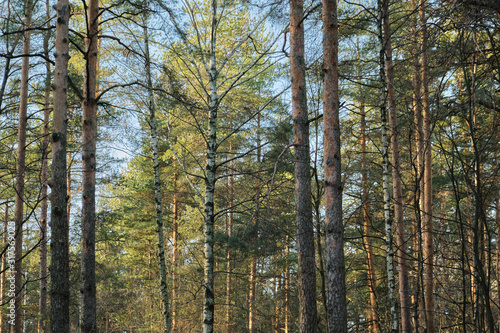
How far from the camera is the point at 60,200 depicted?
423 cm

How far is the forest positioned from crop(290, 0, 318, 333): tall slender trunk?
3 centimetres

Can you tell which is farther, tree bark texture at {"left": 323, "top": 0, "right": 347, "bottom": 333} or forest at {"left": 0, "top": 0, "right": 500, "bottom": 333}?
tree bark texture at {"left": 323, "top": 0, "right": 347, "bottom": 333}

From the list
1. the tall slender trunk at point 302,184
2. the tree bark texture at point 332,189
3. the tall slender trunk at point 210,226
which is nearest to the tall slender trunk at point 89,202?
the tall slender trunk at point 210,226

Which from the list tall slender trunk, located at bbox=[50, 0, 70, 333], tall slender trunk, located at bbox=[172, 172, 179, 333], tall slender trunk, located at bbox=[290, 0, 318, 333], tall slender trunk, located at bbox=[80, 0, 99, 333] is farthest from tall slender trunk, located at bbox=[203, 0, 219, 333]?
tall slender trunk, located at bbox=[172, 172, 179, 333]

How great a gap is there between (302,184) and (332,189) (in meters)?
1.58

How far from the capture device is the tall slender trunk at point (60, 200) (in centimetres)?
402

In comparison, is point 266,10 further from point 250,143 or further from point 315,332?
point 250,143

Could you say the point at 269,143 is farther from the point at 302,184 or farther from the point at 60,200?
the point at 60,200

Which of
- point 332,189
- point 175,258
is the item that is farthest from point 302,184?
point 175,258

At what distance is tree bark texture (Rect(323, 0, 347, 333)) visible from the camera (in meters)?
4.05

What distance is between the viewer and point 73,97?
9547 millimetres

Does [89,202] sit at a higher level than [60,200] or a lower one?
higher

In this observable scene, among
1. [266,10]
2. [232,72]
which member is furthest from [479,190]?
[232,72]

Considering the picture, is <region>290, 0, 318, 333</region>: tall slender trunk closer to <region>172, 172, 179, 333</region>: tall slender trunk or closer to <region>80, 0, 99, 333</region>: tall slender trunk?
<region>80, 0, 99, 333</region>: tall slender trunk
